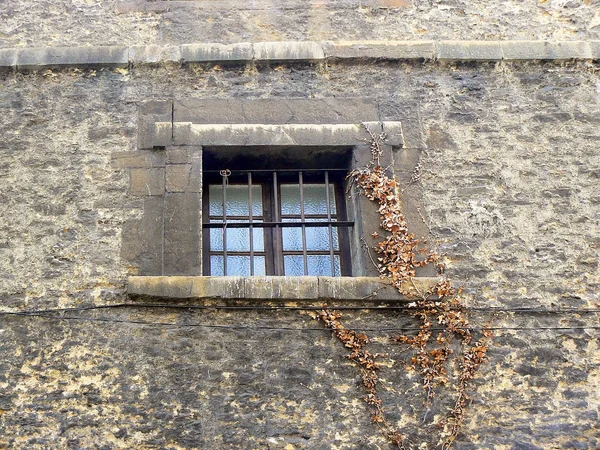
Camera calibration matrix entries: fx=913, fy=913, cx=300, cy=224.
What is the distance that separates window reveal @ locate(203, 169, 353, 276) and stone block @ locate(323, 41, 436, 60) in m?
0.91

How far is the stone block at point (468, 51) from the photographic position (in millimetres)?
6523

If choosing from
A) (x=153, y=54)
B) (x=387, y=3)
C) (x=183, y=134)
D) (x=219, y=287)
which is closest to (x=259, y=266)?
(x=219, y=287)

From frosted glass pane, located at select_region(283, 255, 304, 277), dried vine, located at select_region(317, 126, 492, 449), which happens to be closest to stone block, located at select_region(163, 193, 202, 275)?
frosted glass pane, located at select_region(283, 255, 304, 277)

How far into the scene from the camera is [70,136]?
6129 mm

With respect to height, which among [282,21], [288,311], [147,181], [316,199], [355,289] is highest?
[282,21]

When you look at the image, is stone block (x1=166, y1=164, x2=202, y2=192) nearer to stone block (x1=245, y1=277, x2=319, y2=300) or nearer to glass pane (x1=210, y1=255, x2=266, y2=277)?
glass pane (x1=210, y1=255, x2=266, y2=277)

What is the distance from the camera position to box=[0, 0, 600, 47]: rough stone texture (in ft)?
21.8

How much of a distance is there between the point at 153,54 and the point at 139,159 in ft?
2.93

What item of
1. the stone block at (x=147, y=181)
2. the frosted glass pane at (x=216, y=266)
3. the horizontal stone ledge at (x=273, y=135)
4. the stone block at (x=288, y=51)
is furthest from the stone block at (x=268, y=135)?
the frosted glass pane at (x=216, y=266)

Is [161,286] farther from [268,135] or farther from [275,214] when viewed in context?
[268,135]

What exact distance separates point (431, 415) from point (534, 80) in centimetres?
265

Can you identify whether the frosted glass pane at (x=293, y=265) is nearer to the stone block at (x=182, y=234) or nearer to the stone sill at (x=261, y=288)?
the stone sill at (x=261, y=288)

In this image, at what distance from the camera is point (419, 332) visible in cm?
543

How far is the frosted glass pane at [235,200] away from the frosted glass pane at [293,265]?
401mm
